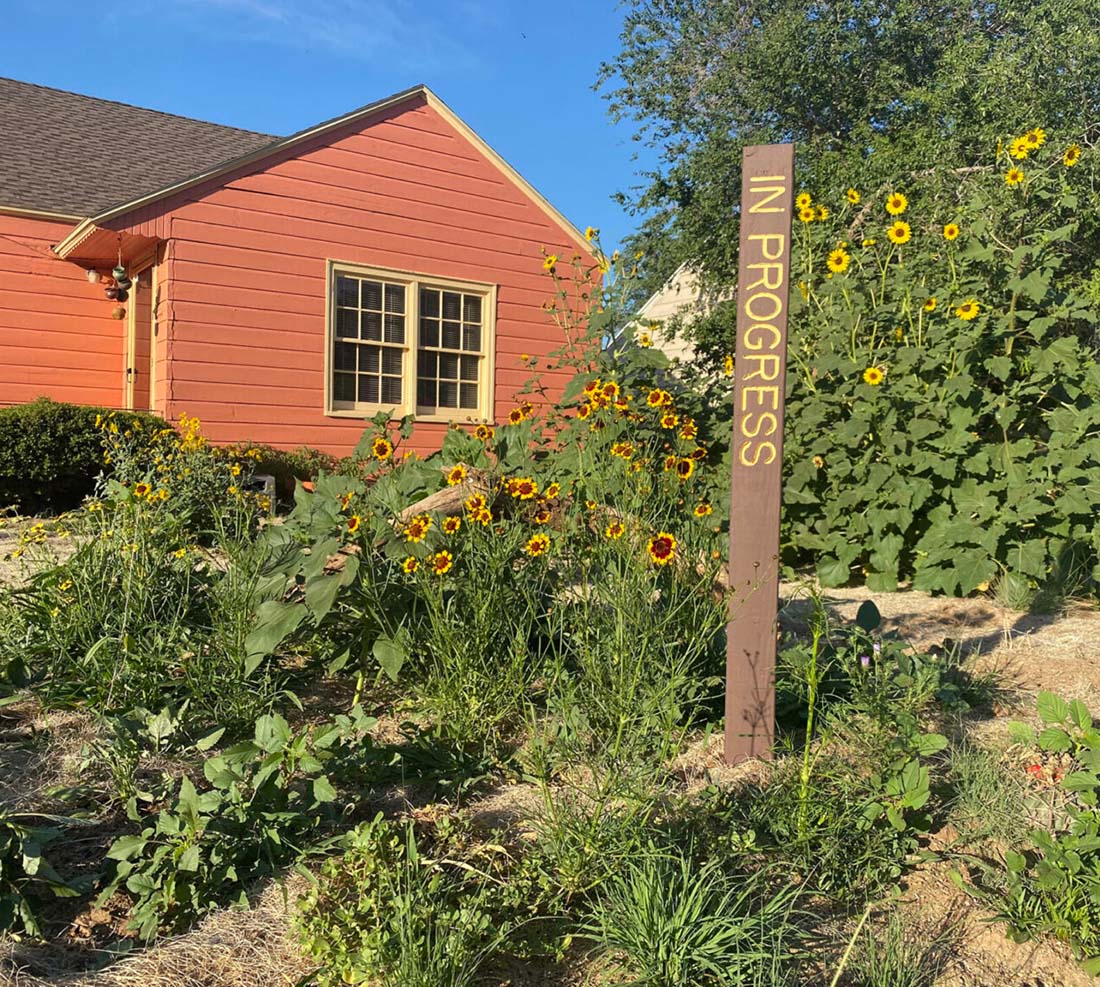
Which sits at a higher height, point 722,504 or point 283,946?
point 722,504

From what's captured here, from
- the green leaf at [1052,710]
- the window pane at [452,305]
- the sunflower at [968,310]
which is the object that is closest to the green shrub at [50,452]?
the window pane at [452,305]

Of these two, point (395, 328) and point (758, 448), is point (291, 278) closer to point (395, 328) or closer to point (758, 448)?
point (395, 328)

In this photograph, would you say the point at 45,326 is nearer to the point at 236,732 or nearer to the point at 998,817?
the point at 236,732

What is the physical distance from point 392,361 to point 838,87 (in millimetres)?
11575

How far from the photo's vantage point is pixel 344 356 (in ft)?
29.5

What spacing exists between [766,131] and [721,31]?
320 cm

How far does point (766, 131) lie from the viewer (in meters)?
16.0

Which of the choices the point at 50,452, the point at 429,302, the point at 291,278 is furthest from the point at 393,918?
the point at 429,302

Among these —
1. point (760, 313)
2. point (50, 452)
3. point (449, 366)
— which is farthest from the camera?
point (449, 366)

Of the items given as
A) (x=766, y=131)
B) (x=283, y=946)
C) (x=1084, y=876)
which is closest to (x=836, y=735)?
(x=1084, y=876)

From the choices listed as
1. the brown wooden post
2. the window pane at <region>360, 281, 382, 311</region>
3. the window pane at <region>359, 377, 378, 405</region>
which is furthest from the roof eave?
the brown wooden post

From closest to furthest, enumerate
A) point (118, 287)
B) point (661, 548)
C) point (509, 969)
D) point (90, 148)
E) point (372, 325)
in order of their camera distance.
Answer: point (509, 969)
point (661, 548)
point (118, 287)
point (372, 325)
point (90, 148)

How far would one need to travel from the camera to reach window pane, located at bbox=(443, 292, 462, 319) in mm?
9570

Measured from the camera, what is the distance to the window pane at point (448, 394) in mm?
9555
